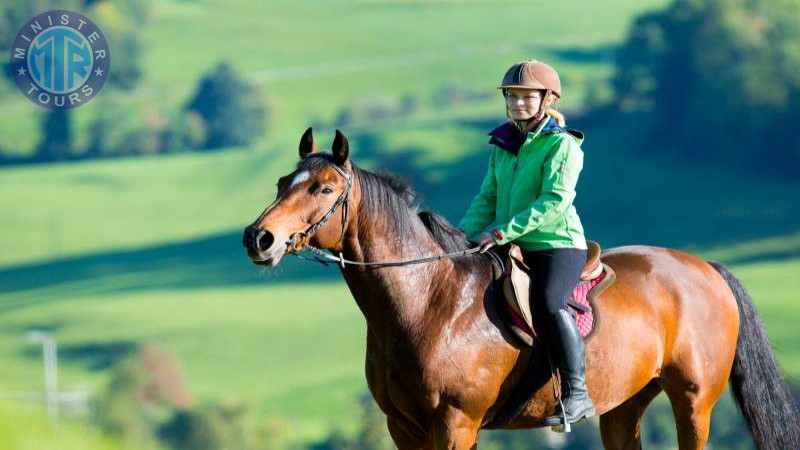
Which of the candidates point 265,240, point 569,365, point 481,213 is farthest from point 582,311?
point 265,240

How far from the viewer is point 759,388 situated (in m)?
10.1

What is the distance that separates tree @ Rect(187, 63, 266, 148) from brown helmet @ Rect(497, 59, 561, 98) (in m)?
118

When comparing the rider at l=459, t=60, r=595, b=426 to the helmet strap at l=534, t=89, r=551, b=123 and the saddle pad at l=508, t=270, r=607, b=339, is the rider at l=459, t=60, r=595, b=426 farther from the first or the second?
the saddle pad at l=508, t=270, r=607, b=339

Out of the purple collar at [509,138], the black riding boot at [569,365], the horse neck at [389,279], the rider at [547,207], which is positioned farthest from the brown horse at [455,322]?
the purple collar at [509,138]

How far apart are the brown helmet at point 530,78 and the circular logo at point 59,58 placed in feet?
211

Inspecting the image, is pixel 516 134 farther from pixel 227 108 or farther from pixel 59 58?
pixel 227 108

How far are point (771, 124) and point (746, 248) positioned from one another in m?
19.1

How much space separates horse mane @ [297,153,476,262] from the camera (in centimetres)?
823

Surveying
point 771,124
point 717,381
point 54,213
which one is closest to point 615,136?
point 771,124

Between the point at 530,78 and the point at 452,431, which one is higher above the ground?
the point at 530,78

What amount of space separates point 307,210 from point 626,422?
10.9 feet

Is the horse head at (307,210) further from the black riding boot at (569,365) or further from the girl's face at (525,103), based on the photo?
the black riding boot at (569,365)

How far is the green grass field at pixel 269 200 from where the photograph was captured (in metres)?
Result: 84.8

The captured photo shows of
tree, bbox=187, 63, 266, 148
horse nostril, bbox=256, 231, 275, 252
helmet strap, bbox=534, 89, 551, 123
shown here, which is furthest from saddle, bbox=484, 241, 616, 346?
tree, bbox=187, 63, 266, 148
